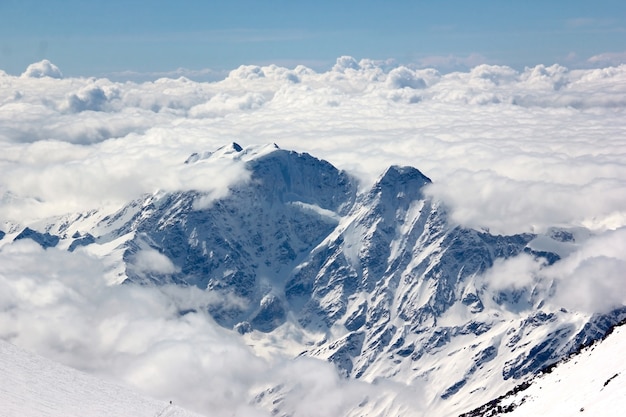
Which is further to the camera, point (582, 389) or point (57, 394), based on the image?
point (582, 389)

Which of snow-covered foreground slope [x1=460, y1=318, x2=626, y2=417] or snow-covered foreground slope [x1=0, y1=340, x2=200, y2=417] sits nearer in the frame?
snow-covered foreground slope [x1=0, y1=340, x2=200, y2=417]

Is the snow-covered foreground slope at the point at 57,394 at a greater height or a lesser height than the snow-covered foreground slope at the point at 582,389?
greater

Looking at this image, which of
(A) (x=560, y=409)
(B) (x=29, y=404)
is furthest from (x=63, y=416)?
(A) (x=560, y=409)

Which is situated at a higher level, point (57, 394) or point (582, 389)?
point (57, 394)

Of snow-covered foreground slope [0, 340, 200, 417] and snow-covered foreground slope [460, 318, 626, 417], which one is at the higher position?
snow-covered foreground slope [0, 340, 200, 417]

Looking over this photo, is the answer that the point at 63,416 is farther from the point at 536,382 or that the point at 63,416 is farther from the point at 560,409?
the point at 536,382
